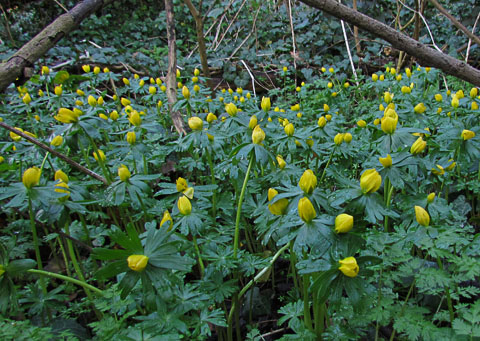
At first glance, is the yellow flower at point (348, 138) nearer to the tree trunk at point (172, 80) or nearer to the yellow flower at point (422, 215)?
the yellow flower at point (422, 215)

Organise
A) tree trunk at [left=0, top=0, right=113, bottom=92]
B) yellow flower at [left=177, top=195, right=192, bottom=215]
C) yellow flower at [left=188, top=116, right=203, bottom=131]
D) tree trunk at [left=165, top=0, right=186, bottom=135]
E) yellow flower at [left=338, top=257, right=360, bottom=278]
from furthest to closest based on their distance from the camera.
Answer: tree trunk at [left=165, top=0, right=186, bottom=135]
tree trunk at [left=0, top=0, right=113, bottom=92]
yellow flower at [left=188, top=116, right=203, bottom=131]
yellow flower at [left=177, top=195, right=192, bottom=215]
yellow flower at [left=338, top=257, right=360, bottom=278]

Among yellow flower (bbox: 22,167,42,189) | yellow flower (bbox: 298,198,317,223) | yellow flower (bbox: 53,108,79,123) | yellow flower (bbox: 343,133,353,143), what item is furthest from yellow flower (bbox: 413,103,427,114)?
yellow flower (bbox: 22,167,42,189)

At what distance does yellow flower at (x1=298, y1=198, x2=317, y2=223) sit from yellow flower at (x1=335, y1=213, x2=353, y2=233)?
2.4 inches

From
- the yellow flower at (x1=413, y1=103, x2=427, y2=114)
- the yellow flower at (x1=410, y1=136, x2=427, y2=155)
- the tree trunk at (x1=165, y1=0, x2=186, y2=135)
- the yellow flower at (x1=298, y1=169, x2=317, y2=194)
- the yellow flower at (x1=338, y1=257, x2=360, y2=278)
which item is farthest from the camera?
the tree trunk at (x1=165, y1=0, x2=186, y2=135)

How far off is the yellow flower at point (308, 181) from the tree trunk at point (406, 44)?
3.88ft

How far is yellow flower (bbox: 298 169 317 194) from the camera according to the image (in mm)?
938

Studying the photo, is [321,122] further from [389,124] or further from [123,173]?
[123,173]

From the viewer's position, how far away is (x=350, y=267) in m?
0.80

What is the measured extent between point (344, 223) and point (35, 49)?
217cm

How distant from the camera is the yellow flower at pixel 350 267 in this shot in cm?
80

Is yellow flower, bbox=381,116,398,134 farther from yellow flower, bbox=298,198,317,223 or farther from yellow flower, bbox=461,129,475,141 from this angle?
yellow flower, bbox=298,198,317,223

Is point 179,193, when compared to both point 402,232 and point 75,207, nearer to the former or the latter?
point 75,207

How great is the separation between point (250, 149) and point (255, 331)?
2.04ft

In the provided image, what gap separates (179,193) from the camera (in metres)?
1.24
